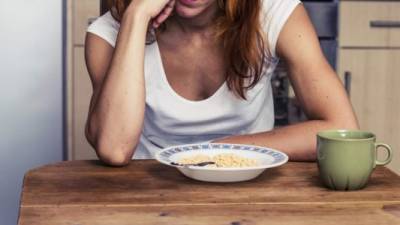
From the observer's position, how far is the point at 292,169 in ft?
3.79

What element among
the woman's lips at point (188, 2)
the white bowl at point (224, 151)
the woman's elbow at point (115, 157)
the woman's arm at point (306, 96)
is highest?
the woman's lips at point (188, 2)

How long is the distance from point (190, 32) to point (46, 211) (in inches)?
29.9

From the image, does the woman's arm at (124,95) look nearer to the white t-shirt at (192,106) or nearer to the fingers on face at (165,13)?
the fingers on face at (165,13)

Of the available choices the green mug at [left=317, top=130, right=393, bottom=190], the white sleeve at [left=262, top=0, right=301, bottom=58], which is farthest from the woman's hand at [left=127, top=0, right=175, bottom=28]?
the green mug at [left=317, top=130, right=393, bottom=190]

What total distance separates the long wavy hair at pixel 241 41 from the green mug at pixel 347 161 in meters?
0.48

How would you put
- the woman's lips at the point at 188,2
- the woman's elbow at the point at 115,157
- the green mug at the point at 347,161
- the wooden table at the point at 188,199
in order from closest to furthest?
the wooden table at the point at 188,199 < the green mug at the point at 347,161 < the woman's elbow at the point at 115,157 < the woman's lips at the point at 188,2

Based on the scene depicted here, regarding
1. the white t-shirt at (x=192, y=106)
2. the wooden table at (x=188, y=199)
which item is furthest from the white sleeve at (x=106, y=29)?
the wooden table at (x=188, y=199)

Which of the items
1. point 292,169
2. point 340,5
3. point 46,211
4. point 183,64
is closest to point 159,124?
point 183,64

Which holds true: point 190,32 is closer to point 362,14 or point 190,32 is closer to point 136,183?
point 136,183

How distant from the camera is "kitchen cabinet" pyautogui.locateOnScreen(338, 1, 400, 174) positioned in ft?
9.13

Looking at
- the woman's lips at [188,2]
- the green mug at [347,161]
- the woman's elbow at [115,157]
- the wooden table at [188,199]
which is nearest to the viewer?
the wooden table at [188,199]

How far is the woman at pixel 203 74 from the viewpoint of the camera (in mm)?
1286

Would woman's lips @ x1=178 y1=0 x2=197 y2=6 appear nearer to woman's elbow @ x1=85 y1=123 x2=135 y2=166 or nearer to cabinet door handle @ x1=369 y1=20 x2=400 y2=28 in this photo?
woman's elbow @ x1=85 y1=123 x2=135 y2=166

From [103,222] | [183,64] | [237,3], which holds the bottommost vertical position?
[103,222]
